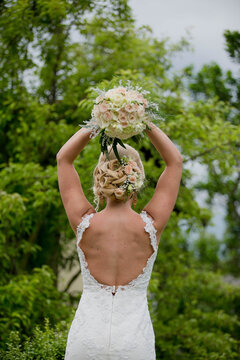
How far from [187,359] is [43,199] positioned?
3019mm

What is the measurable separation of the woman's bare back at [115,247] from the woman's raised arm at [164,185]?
101mm

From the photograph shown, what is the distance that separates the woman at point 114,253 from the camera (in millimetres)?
2545

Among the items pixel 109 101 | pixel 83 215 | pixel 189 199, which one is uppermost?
pixel 109 101

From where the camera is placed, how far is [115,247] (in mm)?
2588

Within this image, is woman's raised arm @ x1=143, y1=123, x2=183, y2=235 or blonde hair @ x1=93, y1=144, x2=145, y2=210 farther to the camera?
woman's raised arm @ x1=143, y1=123, x2=183, y2=235

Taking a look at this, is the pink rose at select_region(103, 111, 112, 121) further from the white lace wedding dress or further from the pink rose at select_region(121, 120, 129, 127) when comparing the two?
the white lace wedding dress

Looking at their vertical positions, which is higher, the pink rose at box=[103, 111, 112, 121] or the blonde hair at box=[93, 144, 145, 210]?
the pink rose at box=[103, 111, 112, 121]

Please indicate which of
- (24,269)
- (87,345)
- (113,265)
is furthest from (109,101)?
(24,269)

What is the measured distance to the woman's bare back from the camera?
260 centimetres

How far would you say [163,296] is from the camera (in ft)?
23.8

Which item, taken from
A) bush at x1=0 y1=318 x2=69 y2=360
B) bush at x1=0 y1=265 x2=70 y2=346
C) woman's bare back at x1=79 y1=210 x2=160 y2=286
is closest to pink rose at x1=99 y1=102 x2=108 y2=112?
woman's bare back at x1=79 y1=210 x2=160 y2=286

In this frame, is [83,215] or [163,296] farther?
[163,296]

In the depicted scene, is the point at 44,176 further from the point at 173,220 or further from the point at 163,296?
the point at 163,296

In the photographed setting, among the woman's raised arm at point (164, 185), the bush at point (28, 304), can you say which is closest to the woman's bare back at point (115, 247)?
the woman's raised arm at point (164, 185)
